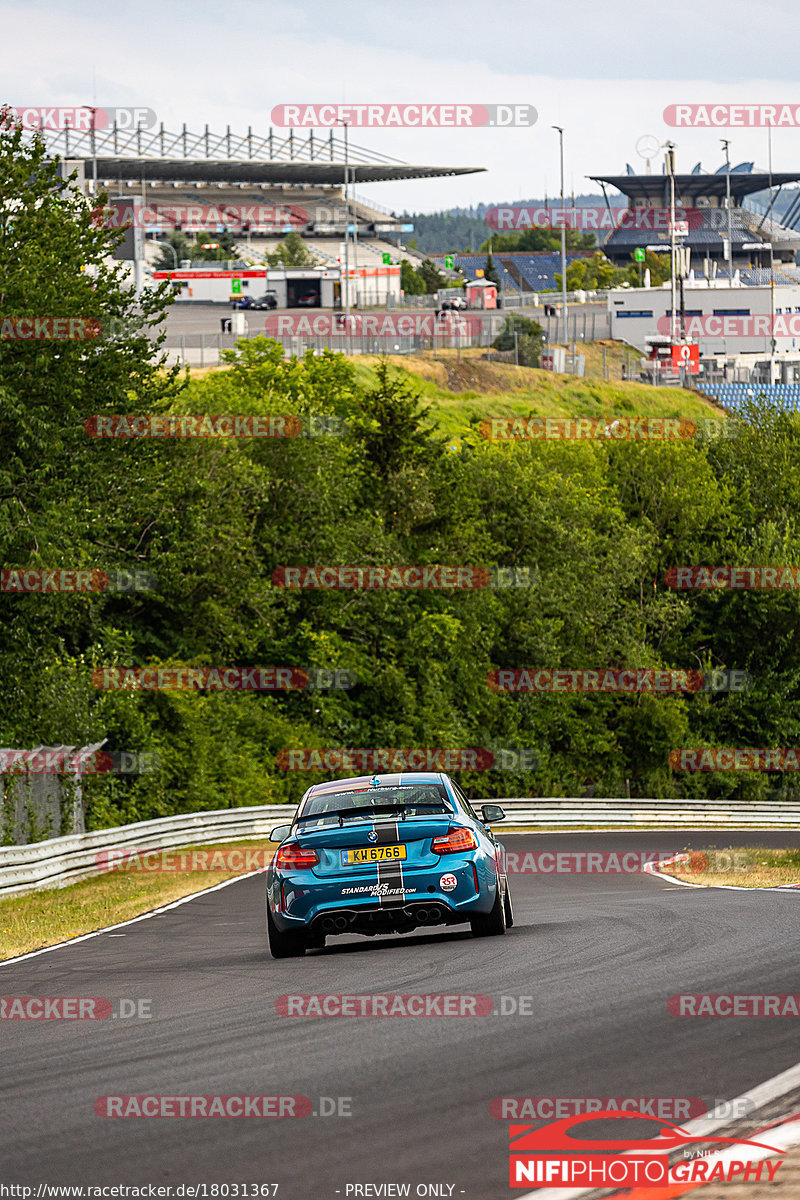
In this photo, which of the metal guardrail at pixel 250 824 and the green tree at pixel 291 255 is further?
the green tree at pixel 291 255

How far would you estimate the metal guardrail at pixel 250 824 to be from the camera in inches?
811

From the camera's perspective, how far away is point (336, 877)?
1091 cm

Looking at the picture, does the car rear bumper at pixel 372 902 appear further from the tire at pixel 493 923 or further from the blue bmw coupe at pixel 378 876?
the tire at pixel 493 923

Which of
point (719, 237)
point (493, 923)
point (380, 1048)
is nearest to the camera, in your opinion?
point (380, 1048)

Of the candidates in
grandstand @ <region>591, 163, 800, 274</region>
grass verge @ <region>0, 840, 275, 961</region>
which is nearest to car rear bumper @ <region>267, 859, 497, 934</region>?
grass verge @ <region>0, 840, 275, 961</region>

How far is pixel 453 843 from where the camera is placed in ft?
36.1

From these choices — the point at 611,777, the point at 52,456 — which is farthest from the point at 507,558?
the point at 52,456

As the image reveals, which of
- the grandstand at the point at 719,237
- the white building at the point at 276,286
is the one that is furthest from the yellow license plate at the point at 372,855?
the grandstand at the point at 719,237

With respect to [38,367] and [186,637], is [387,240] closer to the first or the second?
[186,637]

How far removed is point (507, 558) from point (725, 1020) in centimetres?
4583

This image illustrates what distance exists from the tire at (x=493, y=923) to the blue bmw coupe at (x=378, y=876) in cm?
2

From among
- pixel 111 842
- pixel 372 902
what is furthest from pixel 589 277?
pixel 372 902

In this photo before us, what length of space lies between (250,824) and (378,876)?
20657 millimetres

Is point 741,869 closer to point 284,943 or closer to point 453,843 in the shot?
point 453,843
